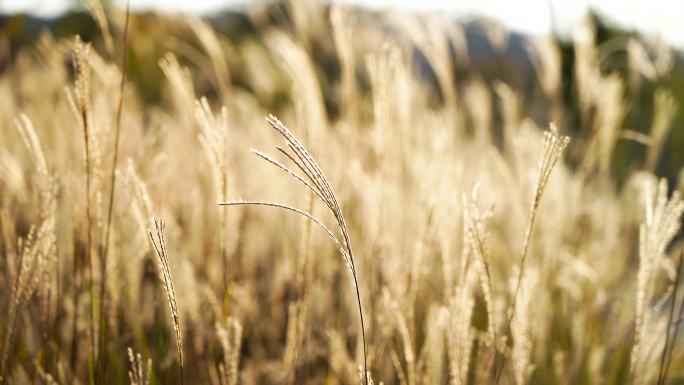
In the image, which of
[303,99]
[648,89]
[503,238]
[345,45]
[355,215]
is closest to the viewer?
[303,99]

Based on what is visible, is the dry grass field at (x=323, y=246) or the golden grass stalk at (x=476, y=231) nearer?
the golden grass stalk at (x=476, y=231)

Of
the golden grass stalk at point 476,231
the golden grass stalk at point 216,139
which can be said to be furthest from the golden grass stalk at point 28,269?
the golden grass stalk at point 476,231

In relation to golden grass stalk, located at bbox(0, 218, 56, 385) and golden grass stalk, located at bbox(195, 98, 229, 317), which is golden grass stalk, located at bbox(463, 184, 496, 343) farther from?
golden grass stalk, located at bbox(0, 218, 56, 385)

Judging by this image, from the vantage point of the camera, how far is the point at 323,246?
2264 millimetres

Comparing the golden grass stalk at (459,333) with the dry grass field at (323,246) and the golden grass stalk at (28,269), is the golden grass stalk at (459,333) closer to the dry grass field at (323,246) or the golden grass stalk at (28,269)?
the dry grass field at (323,246)

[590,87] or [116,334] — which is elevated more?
[590,87]

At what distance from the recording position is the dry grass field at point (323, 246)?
0.99 m

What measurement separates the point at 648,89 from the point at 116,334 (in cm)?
1021

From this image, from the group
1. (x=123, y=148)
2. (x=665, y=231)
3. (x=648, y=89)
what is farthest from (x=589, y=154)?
(x=648, y=89)

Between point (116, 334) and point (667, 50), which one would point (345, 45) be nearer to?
point (116, 334)

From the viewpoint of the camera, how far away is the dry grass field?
0.99m

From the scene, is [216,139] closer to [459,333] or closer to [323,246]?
[459,333]

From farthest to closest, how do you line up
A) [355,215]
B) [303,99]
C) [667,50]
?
1. [355,215]
2. [667,50]
3. [303,99]

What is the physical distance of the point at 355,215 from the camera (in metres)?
2.64
